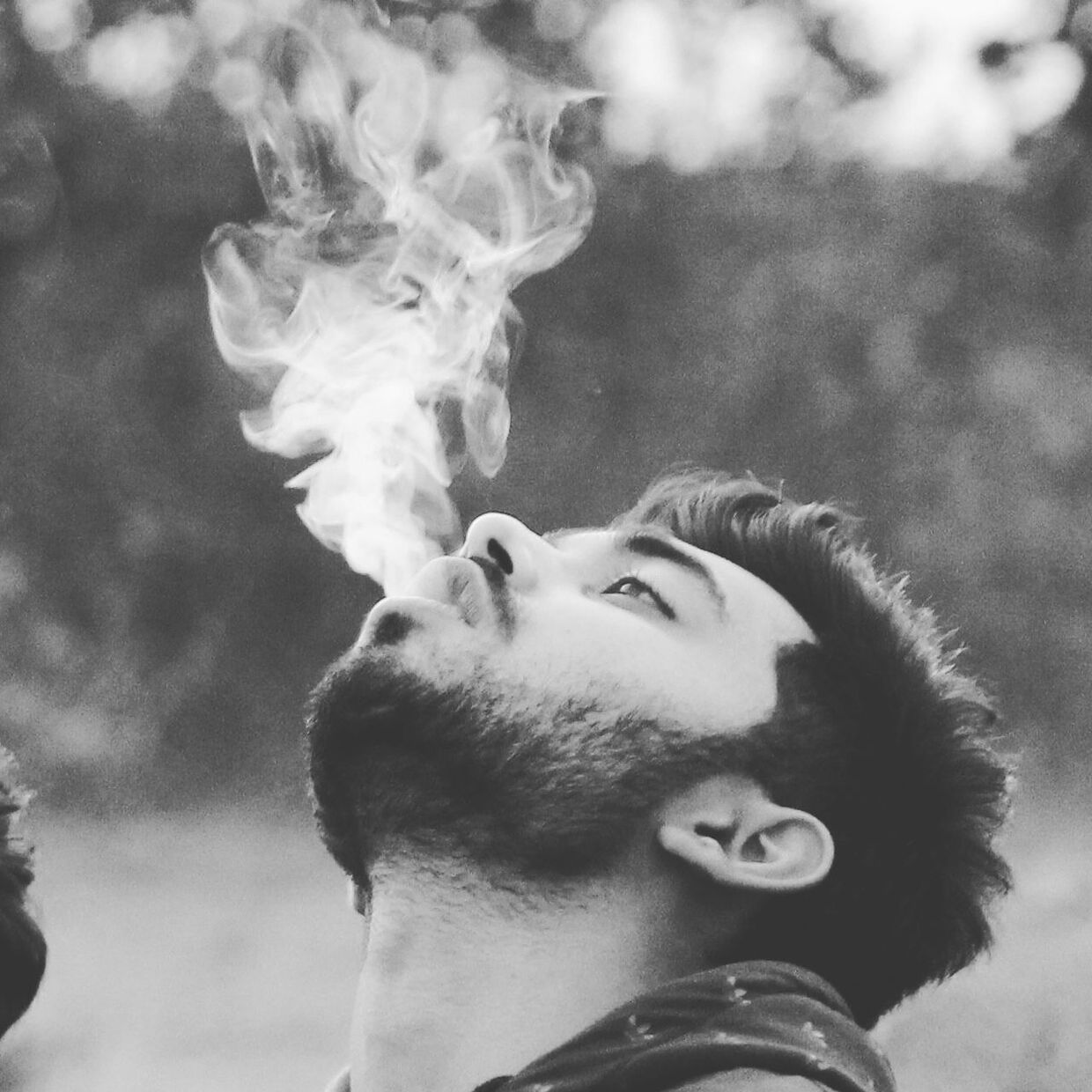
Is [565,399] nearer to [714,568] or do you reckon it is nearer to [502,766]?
[714,568]

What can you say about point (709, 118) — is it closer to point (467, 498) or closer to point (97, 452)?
point (467, 498)

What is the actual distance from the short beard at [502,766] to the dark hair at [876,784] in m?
0.20

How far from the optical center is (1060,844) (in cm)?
589

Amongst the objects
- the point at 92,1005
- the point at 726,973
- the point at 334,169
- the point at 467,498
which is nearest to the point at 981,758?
the point at 726,973

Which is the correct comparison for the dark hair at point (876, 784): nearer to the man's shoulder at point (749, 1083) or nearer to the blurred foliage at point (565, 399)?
the man's shoulder at point (749, 1083)

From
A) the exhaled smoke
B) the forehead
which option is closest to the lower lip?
the forehead

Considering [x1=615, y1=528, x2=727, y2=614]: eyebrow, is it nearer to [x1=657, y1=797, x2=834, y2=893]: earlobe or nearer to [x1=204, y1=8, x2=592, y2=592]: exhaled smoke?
[x1=657, y1=797, x2=834, y2=893]: earlobe

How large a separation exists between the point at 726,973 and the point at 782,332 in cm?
503

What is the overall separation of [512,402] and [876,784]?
409 centimetres

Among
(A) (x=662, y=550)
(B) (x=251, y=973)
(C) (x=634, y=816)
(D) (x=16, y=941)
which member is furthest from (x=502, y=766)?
(B) (x=251, y=973)

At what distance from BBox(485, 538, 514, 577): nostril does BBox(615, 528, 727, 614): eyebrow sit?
0.82ft

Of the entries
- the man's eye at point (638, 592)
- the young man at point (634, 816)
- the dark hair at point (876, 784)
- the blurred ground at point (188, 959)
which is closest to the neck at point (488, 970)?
the young man at point (634, 816)

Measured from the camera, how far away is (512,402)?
662 centimetres

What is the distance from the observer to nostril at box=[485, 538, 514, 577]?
2717mm
